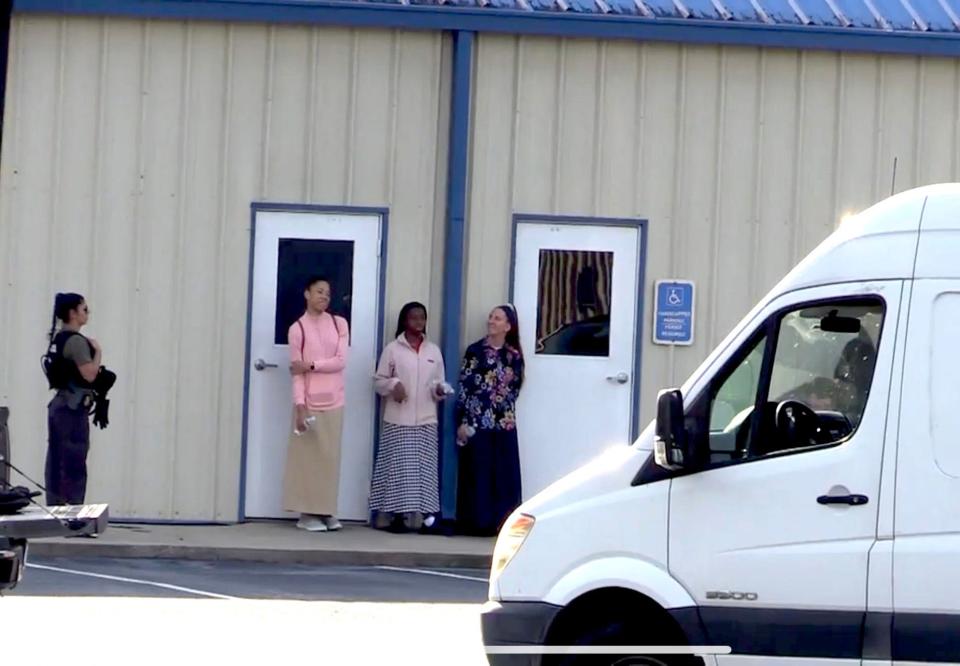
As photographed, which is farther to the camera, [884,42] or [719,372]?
[884,42]

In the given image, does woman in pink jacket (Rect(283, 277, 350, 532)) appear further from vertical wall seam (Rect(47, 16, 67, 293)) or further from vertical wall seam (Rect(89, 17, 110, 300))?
vertical wall seam (Rect(47, 16, 67, 293))

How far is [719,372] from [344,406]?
7537 mm

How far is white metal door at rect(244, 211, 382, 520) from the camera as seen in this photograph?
14.1m

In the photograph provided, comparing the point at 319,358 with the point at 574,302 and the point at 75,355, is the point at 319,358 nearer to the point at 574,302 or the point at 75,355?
the point at 75,355

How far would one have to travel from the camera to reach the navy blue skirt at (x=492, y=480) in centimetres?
1390

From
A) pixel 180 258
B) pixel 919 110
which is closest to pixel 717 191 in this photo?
pixel 919 110

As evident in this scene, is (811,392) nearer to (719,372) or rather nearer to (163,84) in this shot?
(719,372)

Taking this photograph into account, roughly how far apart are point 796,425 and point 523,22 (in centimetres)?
779

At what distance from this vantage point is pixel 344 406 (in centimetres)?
1412

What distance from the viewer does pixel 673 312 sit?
1430cm

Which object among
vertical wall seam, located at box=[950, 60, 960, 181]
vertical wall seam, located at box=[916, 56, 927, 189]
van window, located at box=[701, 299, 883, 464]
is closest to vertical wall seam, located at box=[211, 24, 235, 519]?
vertical wall seam, located at box=[916, 56, 927, 189]

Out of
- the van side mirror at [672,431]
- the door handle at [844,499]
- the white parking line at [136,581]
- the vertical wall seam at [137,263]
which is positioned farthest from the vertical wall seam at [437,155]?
the door handle at [844,499]

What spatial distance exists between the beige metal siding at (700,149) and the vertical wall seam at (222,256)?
1938 millimetres

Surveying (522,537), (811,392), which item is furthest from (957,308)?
(522,537)
